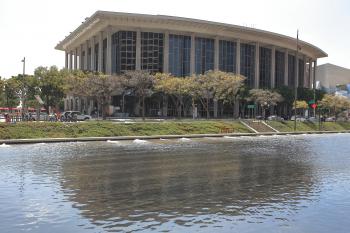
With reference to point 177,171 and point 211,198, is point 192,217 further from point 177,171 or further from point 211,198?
point 177,171

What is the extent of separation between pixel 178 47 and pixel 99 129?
169 ft

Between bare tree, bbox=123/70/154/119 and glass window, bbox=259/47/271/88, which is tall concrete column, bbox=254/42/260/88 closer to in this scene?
glass window, bbox=259/47/271/88

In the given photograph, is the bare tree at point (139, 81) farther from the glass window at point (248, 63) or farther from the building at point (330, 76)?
the building at point (330, 76)

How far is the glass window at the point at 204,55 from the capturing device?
99.5 meters

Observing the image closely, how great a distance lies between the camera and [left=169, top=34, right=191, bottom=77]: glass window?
315ft

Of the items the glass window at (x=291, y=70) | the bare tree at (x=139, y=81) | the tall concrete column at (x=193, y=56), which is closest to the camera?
the bare tree at (x=139, y=81)

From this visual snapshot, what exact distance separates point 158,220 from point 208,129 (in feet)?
152

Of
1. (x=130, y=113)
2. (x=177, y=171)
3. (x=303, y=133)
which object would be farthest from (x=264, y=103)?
(x=177, y=171)

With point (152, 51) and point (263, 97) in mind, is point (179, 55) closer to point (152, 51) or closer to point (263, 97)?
point (152, 51)

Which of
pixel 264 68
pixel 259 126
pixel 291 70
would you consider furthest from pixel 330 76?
pixel 259 126

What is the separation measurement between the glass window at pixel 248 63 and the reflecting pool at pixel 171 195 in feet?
269

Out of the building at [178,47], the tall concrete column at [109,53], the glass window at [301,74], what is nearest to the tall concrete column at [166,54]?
the building at [178,47]

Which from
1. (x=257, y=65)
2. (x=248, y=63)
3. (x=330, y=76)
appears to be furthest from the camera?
(x=330, y=76)

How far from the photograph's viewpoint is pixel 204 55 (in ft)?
330
